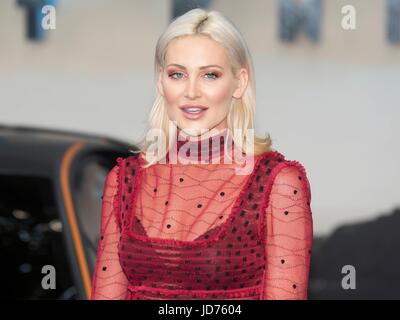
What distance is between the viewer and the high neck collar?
1619 millimetres

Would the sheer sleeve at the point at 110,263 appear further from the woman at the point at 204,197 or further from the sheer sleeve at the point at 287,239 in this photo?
the sheer sleeve at the point at 287,239

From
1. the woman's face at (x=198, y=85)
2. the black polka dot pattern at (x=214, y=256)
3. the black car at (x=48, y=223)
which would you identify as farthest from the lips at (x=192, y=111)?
the black car at (x=48, y=223)

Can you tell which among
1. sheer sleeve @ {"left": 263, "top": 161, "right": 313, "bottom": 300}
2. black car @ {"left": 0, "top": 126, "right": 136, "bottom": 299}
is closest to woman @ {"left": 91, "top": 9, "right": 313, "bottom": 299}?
sheer sleeve @ {"left": 263, "top": 161, "right": 313, "bottom": 300}

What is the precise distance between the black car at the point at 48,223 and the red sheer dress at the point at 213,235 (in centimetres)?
116

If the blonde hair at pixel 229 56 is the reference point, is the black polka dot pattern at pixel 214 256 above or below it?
below

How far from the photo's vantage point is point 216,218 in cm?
158

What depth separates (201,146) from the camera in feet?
5.35

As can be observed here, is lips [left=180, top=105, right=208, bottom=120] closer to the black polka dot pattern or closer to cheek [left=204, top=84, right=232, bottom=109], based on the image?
cheek [left=204, top=84, right=232, bottom=109]

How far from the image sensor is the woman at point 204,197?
60.8 inches

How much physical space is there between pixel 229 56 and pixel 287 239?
0.36 m

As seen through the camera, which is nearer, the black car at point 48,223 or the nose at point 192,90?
the nose at point 192,90
